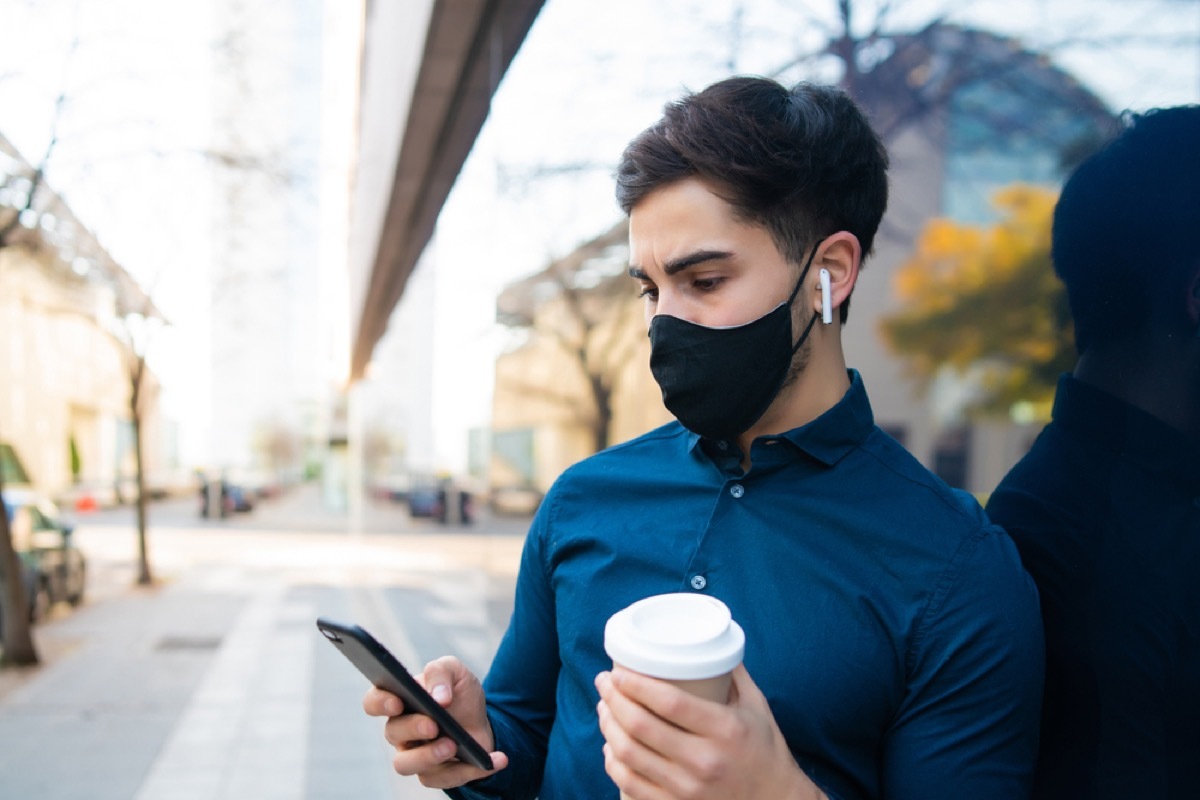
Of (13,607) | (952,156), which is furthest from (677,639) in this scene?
(13,607)

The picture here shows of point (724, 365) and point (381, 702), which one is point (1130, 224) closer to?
point (724, 365)

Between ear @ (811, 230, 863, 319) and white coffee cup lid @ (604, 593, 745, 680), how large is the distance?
56 centimetres

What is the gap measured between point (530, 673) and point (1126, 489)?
87cm

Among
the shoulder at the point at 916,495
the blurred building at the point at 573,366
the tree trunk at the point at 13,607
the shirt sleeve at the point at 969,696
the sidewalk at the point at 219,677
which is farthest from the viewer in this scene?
the tree trunk at the point at 13,607

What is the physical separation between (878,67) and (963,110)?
0.88ft

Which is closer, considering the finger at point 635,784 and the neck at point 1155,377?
the finger at point 635,784

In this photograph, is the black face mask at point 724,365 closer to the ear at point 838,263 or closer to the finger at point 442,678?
the ear at point 838,263

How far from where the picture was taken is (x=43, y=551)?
6535 millimetres

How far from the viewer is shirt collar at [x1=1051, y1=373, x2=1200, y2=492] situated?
105 cm

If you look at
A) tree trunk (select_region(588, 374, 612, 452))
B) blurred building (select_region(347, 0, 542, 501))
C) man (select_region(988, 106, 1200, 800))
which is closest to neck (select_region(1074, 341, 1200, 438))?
man (select_region(988, 106, 1200, 800))

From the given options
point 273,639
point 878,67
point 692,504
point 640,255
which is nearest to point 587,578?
point 692,504

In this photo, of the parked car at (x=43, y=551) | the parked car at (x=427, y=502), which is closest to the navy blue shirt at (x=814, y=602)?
the parked car at (x=43, y=551)

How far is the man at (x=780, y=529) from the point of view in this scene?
1.04m

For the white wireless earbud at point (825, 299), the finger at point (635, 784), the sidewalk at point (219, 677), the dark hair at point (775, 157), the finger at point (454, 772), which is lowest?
the sidewalk at point (219, 677)
